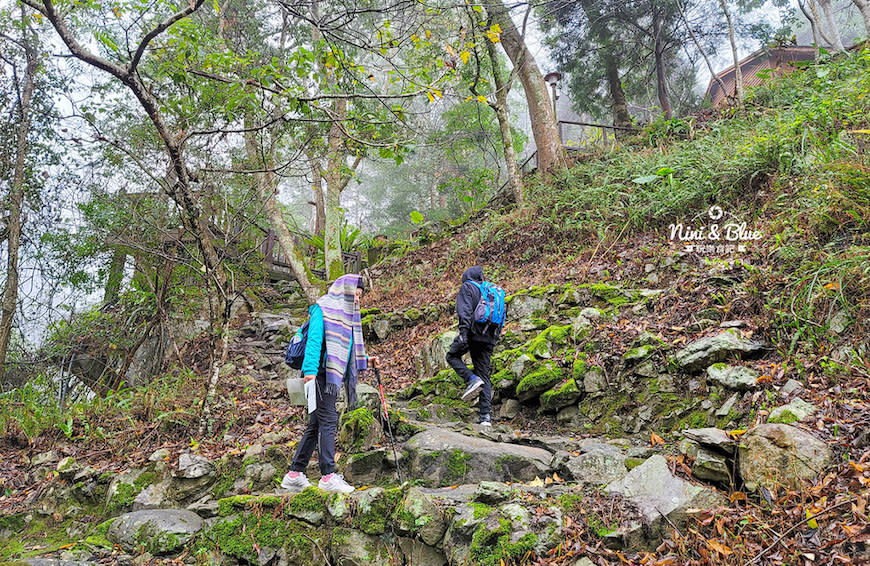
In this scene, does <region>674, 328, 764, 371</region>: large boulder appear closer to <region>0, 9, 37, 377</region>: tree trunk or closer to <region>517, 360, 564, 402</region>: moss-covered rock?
<region>517, 360, 564, 402</region>: moss-covered rock

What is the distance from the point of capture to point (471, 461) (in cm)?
441

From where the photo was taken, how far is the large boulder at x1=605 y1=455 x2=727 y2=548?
9.74 feet

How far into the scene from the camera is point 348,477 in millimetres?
4699

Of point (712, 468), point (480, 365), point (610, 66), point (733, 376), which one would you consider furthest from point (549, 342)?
point (610, 66)

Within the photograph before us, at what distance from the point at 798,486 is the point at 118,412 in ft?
25.1

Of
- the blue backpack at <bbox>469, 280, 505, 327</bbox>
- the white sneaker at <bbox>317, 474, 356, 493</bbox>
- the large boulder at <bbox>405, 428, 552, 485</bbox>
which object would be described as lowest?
the large boulder at <bbox>405, 428, 552, 485</bbox>

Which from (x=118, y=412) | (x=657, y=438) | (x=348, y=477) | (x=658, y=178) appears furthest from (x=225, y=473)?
(x=658, y=178)

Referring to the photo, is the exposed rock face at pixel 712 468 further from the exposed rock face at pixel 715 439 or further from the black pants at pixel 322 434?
the black pants at pixel 322 434

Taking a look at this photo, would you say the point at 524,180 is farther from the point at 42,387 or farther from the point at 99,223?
the point at 42,387

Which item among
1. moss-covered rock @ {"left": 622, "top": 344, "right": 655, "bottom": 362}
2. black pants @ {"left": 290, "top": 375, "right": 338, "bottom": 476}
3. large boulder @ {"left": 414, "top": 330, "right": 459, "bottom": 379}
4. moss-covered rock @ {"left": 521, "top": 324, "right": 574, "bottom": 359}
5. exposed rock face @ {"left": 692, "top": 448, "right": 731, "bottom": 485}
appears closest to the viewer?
exposed rock face @ {"left": 692, "top": 448, "right": 731, "bottom": 485}

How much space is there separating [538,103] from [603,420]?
1057cm

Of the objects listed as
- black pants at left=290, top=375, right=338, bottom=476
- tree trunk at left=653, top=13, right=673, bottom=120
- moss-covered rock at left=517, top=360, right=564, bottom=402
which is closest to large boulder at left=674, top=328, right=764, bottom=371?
moss-covered rock at left=517, top=360, right=564, bottom=402

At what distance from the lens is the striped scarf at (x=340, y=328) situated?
4.19 metres

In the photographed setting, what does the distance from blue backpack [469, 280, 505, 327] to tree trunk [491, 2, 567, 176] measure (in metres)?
8.45
